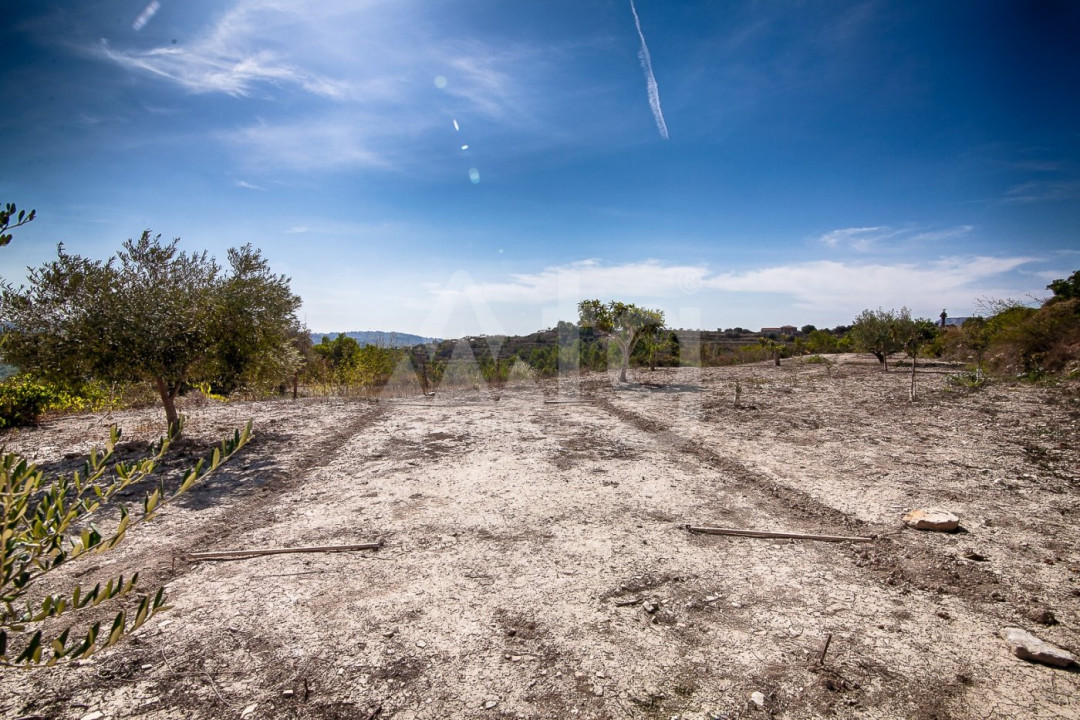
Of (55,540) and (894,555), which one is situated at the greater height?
(55,540)

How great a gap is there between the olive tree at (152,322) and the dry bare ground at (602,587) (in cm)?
159

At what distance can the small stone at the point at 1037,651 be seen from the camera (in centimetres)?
319

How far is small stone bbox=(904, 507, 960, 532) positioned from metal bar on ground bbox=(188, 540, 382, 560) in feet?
18.9

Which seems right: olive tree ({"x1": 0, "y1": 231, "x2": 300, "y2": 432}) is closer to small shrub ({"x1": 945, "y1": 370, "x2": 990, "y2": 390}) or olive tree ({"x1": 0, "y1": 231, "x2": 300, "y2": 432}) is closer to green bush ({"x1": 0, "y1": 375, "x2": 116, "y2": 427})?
green bush ({"x1": 0, "y1": 375, "x2": 116, "y2": 427})

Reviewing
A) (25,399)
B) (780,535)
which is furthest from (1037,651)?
(25,399)

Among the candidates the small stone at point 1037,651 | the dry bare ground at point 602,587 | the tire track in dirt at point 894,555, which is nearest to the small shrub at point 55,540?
the dry bare ground at point 602,587

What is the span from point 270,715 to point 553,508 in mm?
3618

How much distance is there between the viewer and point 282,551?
15.9 feet

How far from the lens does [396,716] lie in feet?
9.59

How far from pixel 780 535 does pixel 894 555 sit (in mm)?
998

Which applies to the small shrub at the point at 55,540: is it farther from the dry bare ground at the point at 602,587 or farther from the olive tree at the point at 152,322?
the olive tree at the point at 152,322

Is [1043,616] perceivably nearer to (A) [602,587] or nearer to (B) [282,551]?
(A) [602,587]

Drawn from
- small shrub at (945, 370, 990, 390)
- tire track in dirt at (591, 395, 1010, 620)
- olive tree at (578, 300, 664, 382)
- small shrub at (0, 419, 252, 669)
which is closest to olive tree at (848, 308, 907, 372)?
small shrub at (945, 370, 990, 390)

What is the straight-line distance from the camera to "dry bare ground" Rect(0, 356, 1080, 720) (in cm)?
306
